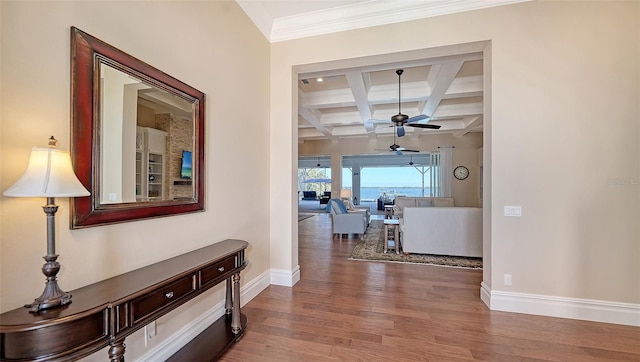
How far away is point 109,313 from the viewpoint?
123 centimetres

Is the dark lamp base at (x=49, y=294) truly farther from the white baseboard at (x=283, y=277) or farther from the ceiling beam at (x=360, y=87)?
the ceiling beam at (x=360, y=87)

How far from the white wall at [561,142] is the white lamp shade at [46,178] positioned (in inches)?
135

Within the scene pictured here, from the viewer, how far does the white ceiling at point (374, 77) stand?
3.10 metres

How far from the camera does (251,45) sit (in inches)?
124

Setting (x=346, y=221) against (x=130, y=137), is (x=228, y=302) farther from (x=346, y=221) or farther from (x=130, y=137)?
(x=346, y=221)

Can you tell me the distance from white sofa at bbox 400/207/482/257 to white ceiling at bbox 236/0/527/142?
239 cm

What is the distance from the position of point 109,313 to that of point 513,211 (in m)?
3.50

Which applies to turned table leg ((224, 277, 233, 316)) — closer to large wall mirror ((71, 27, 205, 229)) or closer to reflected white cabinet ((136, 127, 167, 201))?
large wall mirror ((71, 27, 205, 229))

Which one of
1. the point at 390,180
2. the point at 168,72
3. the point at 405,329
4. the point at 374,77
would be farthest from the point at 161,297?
the point at 390,180

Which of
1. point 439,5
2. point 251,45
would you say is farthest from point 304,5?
point 439,5

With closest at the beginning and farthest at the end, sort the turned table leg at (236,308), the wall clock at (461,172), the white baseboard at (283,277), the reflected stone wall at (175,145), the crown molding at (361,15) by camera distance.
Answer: the reflected stone wall at (175,145)
the turned table leg at (236,308)
the crown molding at (361,15)
the white baseboard at (283,277)
the wall clock at (461,172)

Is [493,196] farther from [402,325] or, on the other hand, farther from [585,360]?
[402,325]

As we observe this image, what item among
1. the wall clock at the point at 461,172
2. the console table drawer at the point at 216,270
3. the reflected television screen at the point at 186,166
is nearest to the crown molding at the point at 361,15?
the reflected television screen at the point at 186,166

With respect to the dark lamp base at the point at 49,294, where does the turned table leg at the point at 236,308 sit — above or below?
below
